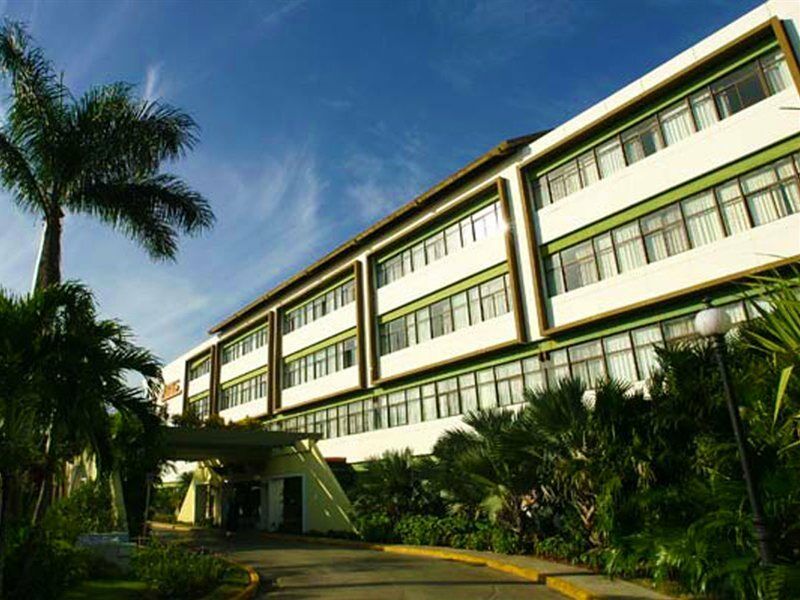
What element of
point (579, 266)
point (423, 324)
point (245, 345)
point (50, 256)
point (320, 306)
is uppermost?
point (245, 345)

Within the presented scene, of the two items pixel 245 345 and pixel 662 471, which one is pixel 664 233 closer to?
pixel 662 471

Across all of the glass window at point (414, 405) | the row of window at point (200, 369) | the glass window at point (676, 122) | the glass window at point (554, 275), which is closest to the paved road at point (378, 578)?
the glass window at point (414, 405)

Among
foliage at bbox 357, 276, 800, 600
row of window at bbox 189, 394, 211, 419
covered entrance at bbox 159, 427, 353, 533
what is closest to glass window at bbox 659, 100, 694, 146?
foliage at bbox 357, 276, 800, 600

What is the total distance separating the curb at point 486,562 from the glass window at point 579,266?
10.1 meters

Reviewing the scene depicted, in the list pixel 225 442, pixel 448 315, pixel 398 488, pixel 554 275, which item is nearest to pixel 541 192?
pixel 554 275

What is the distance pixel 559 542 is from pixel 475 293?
12452 millimetres

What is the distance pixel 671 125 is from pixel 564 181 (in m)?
4.42

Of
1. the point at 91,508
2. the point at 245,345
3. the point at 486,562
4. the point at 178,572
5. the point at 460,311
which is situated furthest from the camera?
the point at 245,345

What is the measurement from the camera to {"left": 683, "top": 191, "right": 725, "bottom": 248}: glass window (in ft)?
58.7

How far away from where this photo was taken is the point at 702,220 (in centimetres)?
1827

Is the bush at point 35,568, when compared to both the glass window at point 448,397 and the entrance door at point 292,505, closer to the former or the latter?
the glass window at point 448,397

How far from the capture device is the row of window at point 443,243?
25.9 meters

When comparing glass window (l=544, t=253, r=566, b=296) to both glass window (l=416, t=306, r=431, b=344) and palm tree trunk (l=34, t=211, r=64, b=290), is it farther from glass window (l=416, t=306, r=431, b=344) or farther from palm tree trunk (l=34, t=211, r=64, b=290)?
palm tree trunk (l=34, t=211, r=64, b=290)

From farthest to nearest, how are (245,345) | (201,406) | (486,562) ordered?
(201,406)
(245,345)
(486,562)
